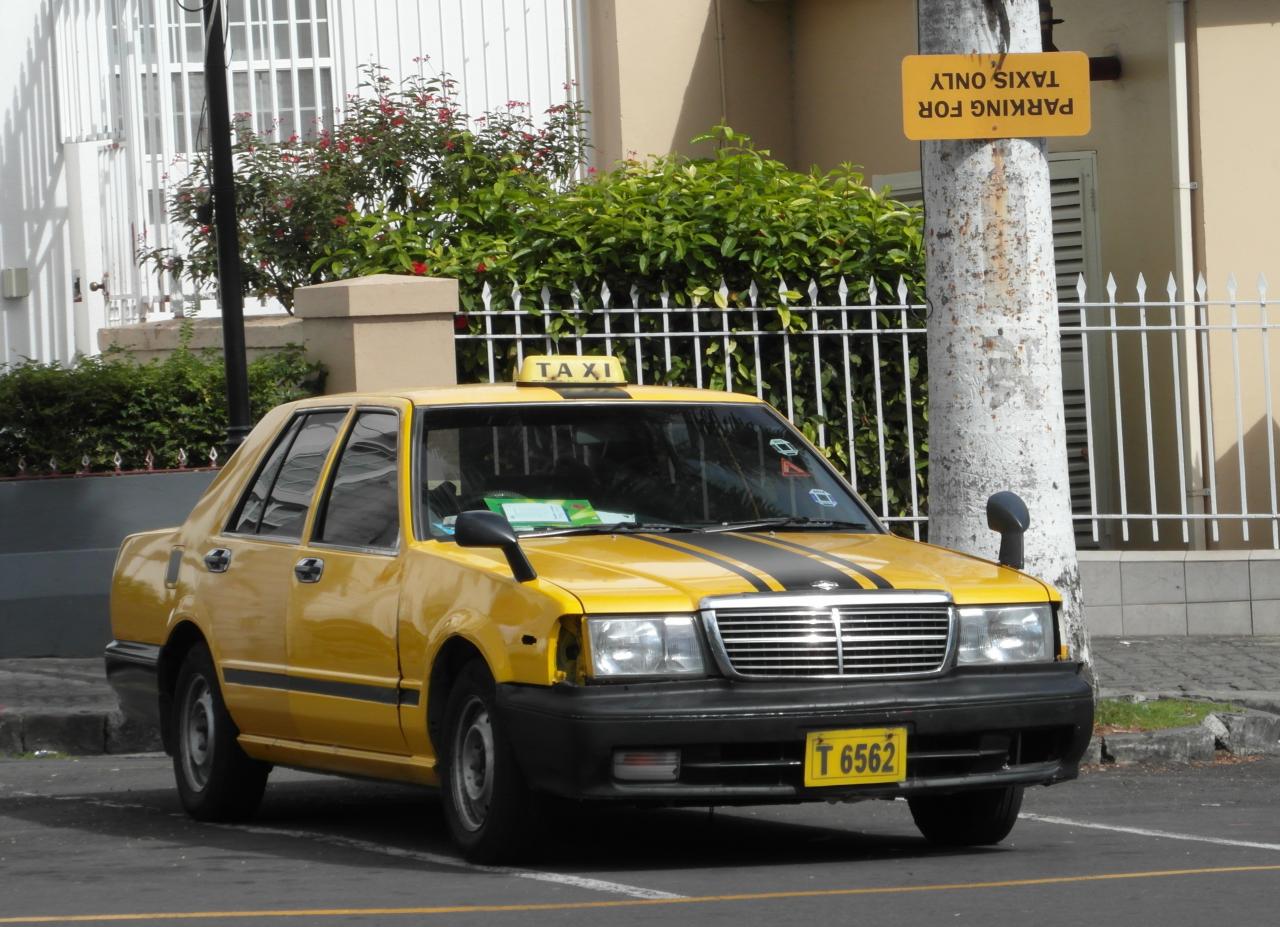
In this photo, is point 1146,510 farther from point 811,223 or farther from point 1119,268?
point 811,223

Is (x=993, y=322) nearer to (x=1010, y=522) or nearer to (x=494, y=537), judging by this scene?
(x=1010, y=522)

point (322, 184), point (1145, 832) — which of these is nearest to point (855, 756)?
point (1145, 832)

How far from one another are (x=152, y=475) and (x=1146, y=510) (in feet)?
20.9

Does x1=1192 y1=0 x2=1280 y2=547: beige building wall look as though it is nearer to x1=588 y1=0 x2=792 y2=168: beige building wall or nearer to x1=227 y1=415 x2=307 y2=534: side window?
x1=588 y1=0 x2=792 y2=168: beige building wall

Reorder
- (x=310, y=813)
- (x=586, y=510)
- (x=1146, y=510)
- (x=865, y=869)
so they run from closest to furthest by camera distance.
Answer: (x=865, y=869), (x=586, y=510), (x=310, y=813), (x=1146, y=510)

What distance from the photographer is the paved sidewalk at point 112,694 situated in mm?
10414

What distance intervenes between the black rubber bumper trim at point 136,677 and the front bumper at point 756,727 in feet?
8.19

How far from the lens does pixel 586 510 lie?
739 cm

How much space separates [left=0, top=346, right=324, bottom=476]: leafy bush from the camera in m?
12.5

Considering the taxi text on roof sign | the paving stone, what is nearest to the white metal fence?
the taxi text on roof sign

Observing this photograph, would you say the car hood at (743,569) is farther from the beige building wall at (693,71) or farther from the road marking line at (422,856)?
the beige building wall at (693,71)

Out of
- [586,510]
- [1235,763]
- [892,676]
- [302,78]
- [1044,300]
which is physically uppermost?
[302,78]

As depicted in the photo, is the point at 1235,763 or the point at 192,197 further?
the point at 192,197

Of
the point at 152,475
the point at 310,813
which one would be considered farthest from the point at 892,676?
the point at 152,475
